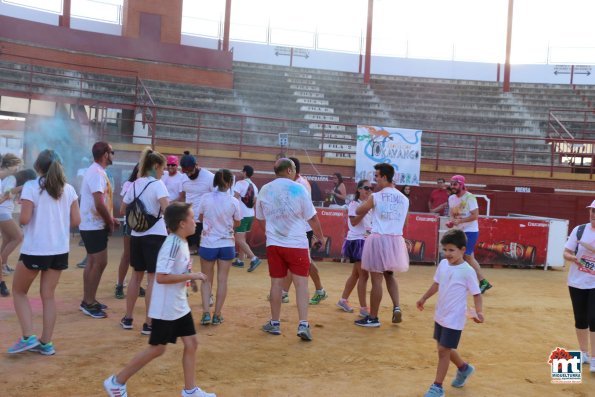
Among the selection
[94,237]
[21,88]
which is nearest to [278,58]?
[21,88]

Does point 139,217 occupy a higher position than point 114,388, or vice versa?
point 139,217

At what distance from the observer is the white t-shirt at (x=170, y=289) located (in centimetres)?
423

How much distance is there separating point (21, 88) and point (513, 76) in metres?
22.5

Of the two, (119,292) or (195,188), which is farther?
(195,188)

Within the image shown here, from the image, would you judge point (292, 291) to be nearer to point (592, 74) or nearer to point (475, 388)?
point (475, 388)

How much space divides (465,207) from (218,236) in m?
4.18

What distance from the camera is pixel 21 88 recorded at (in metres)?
18.8

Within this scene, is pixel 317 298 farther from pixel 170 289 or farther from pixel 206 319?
pixel 170 289

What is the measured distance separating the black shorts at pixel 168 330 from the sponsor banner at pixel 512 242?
382 inches

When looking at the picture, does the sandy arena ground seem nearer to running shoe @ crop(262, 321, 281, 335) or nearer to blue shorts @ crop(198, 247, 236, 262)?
running shoe @ crop(262, 321, 281, 335)

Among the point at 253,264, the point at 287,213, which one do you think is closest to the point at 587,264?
the point at 287,213

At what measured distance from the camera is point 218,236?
652 centimetres

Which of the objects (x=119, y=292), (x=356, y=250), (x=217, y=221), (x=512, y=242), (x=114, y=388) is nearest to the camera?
(x=114, y=388)

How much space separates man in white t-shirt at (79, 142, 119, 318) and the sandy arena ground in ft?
1.13
